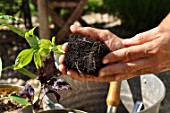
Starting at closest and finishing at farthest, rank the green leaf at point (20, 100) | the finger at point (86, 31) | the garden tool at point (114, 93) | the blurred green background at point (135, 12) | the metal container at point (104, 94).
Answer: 1. the green leaf at point (20, 100)
2. the finger at point (86, 31)
3. the garden tool at point (114, 93)
4. the metal container at point (104, 94)
5. the blurred green background at point (135, 12)

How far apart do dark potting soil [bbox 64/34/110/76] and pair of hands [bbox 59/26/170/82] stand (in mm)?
18

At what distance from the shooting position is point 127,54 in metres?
1.11

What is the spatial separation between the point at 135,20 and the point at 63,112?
11.2ft

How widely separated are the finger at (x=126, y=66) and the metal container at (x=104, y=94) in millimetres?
308

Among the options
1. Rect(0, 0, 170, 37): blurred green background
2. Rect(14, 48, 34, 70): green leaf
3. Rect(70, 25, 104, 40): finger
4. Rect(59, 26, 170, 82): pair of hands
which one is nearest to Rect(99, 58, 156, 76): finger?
Rect(59, 26, 170, 82): pair of hands

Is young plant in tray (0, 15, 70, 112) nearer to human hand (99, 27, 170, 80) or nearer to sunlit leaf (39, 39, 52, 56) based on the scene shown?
sunlit leaf (39, 39, 52, 56)

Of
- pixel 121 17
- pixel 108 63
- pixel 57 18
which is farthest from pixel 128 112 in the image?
pixel 121 17

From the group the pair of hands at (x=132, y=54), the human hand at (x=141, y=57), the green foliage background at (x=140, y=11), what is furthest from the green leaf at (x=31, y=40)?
the green foliage background at (x=140, y=11)

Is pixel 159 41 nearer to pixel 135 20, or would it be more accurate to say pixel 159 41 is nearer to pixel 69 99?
pixel 69 99

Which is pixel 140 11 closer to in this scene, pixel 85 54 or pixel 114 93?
pixel 114 93

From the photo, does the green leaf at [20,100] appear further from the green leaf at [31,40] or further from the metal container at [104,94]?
the metal container at [104,94]

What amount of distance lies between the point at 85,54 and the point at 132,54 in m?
0.14

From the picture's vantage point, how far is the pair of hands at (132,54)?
1.11 meters

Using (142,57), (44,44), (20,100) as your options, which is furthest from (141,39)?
(20,100)
